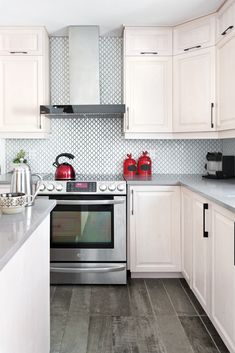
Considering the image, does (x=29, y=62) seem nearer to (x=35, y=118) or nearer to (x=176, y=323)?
(x=35, y=118)

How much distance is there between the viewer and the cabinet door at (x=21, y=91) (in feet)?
11.1

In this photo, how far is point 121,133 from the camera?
377cm

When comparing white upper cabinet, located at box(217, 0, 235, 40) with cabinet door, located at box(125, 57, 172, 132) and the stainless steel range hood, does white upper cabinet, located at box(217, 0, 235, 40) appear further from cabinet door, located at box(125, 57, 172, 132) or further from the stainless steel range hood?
the stainless steel range hood

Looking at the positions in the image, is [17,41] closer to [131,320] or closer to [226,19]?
[226,19]

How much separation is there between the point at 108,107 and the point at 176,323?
1920 millimetres

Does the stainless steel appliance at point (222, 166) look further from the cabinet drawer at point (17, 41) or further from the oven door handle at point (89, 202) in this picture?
the cabinet drawer at point (17, 41)

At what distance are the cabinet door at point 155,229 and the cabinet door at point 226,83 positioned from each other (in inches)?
29.2

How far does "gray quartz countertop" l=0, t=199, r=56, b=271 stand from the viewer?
1.08 metres

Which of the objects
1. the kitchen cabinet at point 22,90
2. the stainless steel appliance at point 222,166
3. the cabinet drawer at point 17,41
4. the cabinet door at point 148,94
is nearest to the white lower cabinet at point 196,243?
the stainless steel appliance at point 222,166

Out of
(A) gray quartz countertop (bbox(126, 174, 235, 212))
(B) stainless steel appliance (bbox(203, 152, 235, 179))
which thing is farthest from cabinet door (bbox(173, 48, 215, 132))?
(A) gray quartz countertop (bbox(126, 174, 235, 212))

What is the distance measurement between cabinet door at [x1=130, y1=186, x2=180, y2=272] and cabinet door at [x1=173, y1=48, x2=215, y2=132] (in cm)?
67

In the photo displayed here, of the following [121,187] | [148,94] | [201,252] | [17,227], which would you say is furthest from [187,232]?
[17,227]

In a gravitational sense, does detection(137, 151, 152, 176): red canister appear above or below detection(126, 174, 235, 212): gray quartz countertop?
above

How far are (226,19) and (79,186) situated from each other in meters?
1.86
